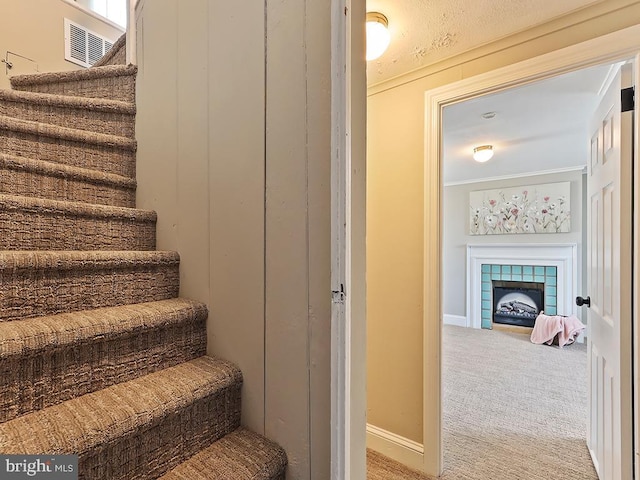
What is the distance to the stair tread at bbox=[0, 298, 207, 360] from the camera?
2.58 ft

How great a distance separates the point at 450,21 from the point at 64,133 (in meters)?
1.74

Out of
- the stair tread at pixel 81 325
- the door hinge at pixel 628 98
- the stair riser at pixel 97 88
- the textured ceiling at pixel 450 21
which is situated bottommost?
the stair tread at pixel 81 325

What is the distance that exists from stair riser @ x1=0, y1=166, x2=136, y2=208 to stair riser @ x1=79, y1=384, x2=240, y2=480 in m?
0.95

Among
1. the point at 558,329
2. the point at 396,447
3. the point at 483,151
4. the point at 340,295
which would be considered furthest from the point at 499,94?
the point at 558,329

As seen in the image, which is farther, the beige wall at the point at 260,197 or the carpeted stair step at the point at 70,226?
the carpeted stair step at the point at 70,226

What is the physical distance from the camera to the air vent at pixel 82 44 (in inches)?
106

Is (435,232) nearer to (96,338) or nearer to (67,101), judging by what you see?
(96,338)

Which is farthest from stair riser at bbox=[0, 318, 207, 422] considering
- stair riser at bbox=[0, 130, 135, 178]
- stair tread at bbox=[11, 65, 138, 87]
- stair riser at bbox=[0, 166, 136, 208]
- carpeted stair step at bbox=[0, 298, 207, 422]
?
stair tread at bbox=[11, 65, 138, 87]

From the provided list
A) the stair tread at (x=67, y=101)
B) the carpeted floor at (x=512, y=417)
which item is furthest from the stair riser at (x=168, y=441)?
the stair tread at (x=67, y=101)

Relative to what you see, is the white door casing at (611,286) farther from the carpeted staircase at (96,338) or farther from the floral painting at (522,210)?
the floral painting at (522,210)

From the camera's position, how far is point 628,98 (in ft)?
4.80

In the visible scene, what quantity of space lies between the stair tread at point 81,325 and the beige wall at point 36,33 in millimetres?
2458

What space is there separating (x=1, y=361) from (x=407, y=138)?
1939mm
